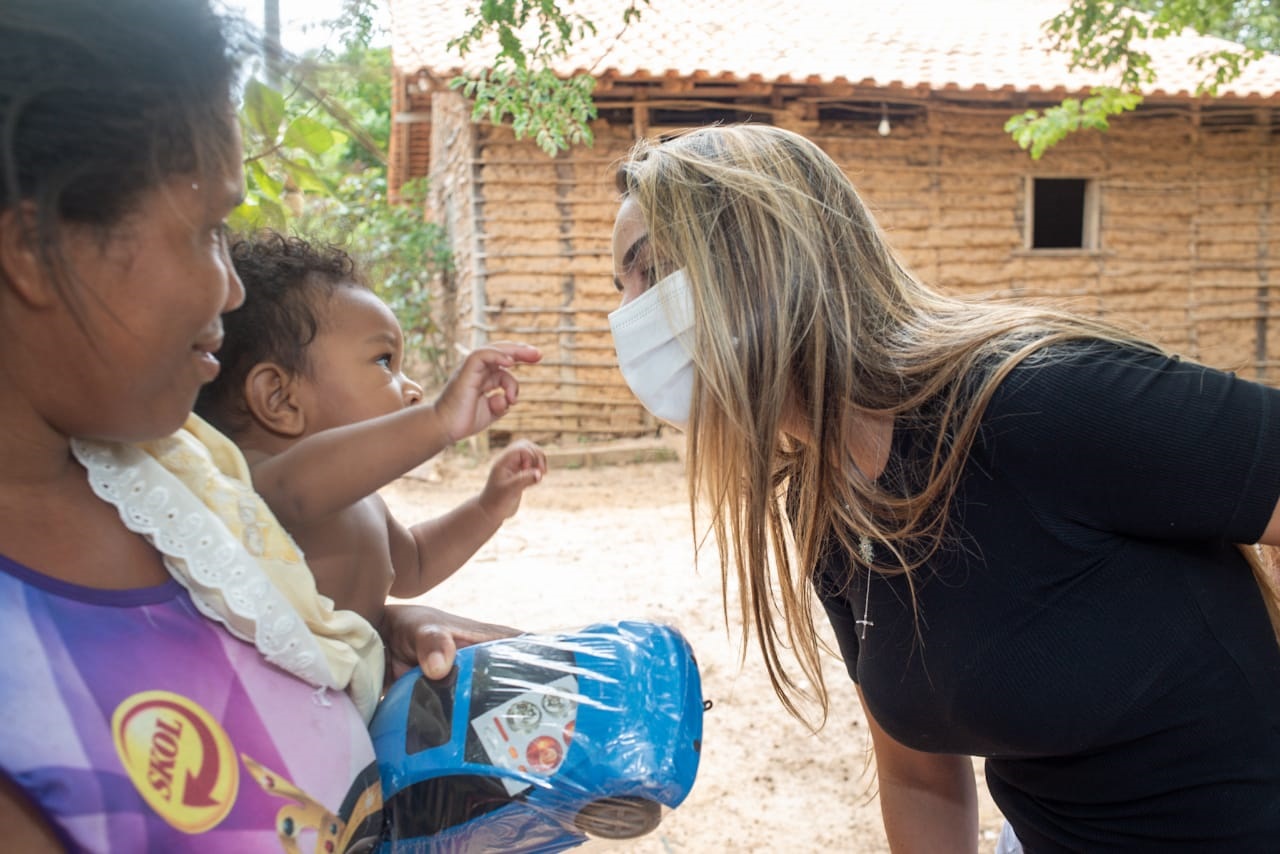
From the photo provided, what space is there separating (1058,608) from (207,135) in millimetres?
1164

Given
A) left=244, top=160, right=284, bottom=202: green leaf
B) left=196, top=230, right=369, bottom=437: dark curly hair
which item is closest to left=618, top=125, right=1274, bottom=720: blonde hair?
left=196, top=230, right=369, bottom=437: dark curly hair

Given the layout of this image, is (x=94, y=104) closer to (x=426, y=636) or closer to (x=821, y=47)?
(x=426, y=636)

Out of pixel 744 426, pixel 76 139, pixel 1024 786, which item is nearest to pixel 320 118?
pixel 744 426

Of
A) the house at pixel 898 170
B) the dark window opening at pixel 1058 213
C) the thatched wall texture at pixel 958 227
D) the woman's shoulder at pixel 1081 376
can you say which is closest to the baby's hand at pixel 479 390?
the woman's shoulder at pixel 1081 376

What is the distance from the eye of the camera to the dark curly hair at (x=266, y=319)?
4.94 feet

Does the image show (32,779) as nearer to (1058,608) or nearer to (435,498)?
(1058,608)

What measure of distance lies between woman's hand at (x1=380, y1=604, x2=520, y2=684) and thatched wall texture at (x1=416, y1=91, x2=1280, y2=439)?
7580 millimetres

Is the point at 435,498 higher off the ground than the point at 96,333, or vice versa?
the point at 96,333

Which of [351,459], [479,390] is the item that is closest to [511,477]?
[479,390]

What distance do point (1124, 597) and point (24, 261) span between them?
1.30m

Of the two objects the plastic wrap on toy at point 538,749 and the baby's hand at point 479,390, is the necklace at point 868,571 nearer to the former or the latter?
the plastic wrap on toy at point 538,749

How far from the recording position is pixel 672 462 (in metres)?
9.02

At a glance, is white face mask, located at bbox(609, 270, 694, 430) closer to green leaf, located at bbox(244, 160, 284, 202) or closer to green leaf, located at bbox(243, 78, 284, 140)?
green leaf, located at bbox(243, 78, 284, 140)

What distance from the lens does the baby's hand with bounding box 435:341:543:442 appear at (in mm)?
1420
